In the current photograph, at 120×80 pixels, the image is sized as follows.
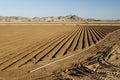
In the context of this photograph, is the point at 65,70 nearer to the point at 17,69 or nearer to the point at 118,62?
the point at 17,69

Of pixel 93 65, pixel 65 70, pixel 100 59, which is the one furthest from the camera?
pixel 100 59

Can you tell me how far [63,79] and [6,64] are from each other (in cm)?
337

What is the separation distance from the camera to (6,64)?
31.3 feet

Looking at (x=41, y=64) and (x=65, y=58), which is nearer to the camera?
(x=41, y=64)

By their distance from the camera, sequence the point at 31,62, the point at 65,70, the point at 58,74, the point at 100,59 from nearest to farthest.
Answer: the point at 58,74, the point at 65,70, the point at 31,62, the point at 100,59

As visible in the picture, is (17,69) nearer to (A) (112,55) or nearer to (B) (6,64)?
(B) (6,64)

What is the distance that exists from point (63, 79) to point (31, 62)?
10.2 feet

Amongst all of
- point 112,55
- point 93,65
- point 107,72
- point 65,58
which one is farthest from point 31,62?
point 112,55

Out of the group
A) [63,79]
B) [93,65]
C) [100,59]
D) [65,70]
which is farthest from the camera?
[100,59]

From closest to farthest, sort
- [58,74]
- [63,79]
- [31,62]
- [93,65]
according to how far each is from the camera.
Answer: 1. [63,79]
2. [58,74]
3. [93,65]
4. [31,62]

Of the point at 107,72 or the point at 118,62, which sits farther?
the point at 118,62

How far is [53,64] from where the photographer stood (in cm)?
977

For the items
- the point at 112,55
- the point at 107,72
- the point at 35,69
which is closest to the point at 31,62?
the point at 35,69

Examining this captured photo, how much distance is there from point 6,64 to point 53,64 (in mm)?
2018
